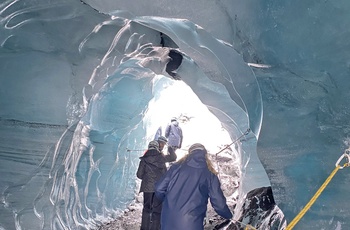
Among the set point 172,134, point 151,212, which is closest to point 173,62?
point 151,212

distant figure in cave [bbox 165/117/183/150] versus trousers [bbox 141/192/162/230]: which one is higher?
distant figure in cave [bbox 165/117/183/150]

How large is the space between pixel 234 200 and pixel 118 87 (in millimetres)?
3111

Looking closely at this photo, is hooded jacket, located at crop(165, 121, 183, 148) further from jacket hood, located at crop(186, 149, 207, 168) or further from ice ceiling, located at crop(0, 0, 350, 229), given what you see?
jacket hood, located at crop(186, 149, 207, 168)

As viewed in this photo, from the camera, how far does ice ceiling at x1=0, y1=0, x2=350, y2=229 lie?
2.83 meters

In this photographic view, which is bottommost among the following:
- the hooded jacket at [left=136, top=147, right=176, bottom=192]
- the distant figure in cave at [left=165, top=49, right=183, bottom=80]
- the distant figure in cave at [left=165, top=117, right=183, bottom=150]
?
the distant figure in cave at [left=165, top=117, right=183, bottom=150]

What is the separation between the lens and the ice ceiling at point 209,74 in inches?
111

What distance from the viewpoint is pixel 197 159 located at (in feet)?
12.2

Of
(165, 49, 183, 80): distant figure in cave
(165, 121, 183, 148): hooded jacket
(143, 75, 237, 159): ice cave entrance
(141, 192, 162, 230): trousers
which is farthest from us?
(143, 75, 237, 159): ice cave entrance

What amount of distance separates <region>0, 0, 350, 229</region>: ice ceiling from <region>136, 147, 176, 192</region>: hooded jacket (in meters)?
1.03

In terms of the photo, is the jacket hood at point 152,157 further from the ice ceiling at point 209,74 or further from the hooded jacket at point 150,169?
the ice ceiling at point 209,74

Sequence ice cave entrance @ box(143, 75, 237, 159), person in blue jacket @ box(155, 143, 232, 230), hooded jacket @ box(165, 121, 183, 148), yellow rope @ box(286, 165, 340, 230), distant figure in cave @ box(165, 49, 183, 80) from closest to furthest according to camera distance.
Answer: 1. yellow rope @ box(286, 165, 340, 230)
2. person in blue jacket @ box(155, 143, 232, 230)
3. distant figure in cave @ box(165, 49, 183, 80)
4. hooded jacket @ box(165, 121, 183, 148)
5. ice cave entrance @ box(143, 75, 237, 159)

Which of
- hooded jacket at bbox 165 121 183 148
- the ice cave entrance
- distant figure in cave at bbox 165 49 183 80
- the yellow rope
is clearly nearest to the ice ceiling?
the yellow rope

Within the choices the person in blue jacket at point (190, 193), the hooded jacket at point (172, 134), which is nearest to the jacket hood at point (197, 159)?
the person in blue jacket at point (190, 193)

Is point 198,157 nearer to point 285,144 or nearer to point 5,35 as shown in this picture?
point 285,144
